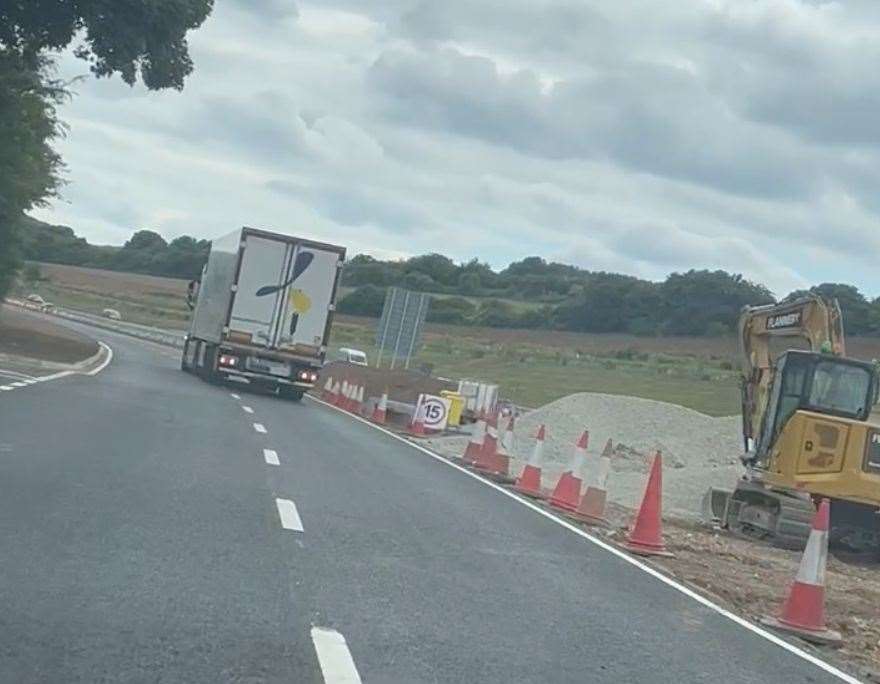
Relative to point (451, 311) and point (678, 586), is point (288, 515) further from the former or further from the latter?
point (451, 311)

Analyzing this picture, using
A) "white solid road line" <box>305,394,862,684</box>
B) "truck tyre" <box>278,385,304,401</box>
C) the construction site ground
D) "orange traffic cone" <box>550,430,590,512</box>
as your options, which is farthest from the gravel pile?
"truck tyre" <box>278,385,304,401</box>

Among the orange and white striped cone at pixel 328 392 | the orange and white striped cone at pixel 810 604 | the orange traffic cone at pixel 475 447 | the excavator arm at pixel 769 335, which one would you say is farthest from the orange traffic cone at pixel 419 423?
the orange and white striped cone at pixel 810 604

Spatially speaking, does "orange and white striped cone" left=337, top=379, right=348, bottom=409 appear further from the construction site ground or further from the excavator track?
the excavator track

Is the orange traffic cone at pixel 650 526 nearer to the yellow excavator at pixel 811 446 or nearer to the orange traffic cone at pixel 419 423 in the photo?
the yellow excavator at pixel 811 446

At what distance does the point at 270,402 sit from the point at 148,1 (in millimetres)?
12104

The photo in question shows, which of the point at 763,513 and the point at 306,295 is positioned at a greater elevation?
the point at 306,295

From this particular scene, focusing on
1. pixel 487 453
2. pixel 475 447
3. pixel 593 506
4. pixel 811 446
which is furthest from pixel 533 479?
pixel 475 447

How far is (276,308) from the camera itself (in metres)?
36.4

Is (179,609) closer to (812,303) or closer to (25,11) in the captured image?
(812,303)

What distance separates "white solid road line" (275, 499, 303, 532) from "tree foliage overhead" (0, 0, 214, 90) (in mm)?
14060

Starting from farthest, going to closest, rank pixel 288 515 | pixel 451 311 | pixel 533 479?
1. pixel 451 311
2. pixel 533 479
3. pixel 288 515

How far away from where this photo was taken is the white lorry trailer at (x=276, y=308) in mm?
36250

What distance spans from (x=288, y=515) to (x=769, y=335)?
431 inches

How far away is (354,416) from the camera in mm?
37125
